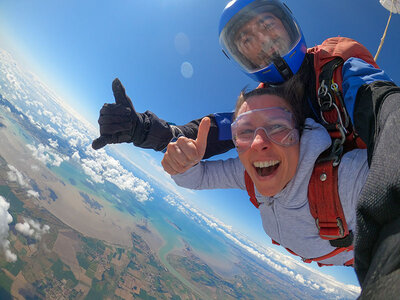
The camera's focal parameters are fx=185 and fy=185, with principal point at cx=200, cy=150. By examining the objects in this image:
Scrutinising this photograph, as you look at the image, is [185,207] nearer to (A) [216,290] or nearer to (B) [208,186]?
(A) [216,290]

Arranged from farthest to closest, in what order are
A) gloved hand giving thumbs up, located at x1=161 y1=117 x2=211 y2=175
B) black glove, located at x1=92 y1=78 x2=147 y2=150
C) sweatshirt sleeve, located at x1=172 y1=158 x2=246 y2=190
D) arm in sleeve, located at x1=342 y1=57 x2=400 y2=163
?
sweatshirt sleeve, located at x1=172 y1=158 x2=246 y2=190 → black glove, located at x1=92 y1=78 x2=147 y2=150 → gloved hand giving thumbs up, located at x1=161 y1=117 x2=211 y2=175 → arm in sleeve, located at x1=342 y1=57 x2=400 y2=163

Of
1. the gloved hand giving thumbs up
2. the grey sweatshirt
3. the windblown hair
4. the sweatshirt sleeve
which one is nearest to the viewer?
the grey sweatshirt

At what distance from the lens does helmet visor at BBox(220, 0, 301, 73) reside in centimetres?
150

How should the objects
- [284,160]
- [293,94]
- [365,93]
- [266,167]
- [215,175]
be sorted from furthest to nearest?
[215,175] < [293,94] < [266,167] < [284,160] < [365,93]

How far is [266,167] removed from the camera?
1.22 meters

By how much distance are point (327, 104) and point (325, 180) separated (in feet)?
1.43

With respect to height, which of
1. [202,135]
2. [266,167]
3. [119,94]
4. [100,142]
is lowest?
[266,167]

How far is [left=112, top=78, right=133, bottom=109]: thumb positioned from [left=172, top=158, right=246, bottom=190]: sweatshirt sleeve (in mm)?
726

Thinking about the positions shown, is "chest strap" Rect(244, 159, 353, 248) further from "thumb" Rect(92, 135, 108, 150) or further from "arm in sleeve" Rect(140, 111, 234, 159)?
"thumb" Rect(92, 135, 108, 150)

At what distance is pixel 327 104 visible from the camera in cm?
106

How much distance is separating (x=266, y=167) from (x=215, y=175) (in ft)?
1.66

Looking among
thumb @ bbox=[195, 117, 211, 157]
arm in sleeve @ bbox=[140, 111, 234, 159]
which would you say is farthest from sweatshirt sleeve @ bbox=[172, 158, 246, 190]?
thumb @ bbox=[195, 117, 211, 157]

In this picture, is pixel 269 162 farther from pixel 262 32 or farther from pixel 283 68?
pixel 262 32

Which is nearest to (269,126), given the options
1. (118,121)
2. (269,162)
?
(269,162)
